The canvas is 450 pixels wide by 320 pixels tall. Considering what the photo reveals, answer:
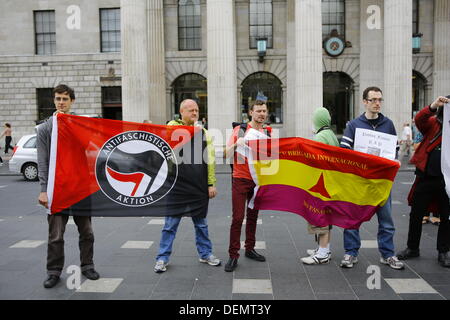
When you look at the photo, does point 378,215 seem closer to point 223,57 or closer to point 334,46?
point 223,57

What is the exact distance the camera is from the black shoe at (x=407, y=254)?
6.09 meters

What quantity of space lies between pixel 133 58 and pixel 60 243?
17068 millimetres

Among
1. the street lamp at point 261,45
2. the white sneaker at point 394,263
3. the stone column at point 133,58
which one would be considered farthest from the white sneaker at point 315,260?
the street lamp at point 261,45

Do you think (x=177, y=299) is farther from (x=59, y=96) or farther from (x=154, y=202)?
(x=59, y=96)

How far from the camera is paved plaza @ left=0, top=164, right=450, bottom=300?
4.85 meters

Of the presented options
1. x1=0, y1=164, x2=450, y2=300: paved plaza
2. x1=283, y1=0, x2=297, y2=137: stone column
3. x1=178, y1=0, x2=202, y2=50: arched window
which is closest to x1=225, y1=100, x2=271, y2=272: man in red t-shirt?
x1=0, y1=164, x2=450, y2=300: paved plaza

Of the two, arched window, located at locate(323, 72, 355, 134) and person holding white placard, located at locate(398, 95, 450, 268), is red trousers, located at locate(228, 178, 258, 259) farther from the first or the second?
arched window, located at locate(323, 72, 355, 134)

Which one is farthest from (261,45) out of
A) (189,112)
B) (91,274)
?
(91,274)

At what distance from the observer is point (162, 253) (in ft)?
18.5

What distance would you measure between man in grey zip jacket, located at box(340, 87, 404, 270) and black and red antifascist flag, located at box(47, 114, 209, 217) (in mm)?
2008

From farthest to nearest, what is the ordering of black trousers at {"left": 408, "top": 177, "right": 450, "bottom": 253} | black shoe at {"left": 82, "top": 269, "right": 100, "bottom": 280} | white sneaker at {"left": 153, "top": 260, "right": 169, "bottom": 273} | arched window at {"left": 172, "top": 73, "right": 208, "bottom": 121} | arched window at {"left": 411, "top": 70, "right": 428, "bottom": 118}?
arched window at {"left": 172, "top": 73, "right": 208, "bottom": 121} < arched window at {"left": 411, "top": 70, "right": 428, "bottom": 118} < black trousers at {"left": 408, "top": 177, "right": 450, "bottom": 253} < white sneaker at {"left": 153, "top": 260, "right": 169, "bottom": 273} < black shoe at {"left": 82, "top": 269, "right": 100, "bottom": 280}

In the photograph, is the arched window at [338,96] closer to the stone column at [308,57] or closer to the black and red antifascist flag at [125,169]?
the stone column at [308,57]

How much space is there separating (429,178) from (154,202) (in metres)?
3.87
